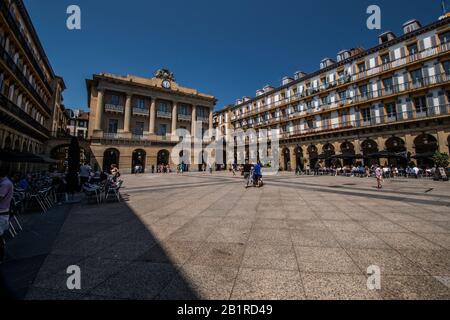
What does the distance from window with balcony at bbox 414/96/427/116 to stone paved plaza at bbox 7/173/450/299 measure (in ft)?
74.0

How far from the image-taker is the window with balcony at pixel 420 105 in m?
21.6

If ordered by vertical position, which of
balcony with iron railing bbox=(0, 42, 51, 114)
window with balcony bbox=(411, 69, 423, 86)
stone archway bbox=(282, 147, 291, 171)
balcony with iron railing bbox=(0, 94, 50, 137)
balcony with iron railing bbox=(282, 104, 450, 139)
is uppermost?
window with balcony bbox=(411, 69, 423, 86)

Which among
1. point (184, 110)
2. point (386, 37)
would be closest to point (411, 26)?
point (386, 37)

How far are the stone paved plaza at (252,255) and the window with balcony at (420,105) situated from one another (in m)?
22.5

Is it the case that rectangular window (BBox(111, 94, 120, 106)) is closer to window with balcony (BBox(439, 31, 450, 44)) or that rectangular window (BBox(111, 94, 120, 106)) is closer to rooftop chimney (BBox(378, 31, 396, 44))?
rooftop chimney (BBox(378, 31, 396, 44))

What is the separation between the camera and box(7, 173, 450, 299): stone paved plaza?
2371 millimetres

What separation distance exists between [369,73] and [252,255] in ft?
104

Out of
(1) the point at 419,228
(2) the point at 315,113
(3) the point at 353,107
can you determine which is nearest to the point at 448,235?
(1) the point at 419,228

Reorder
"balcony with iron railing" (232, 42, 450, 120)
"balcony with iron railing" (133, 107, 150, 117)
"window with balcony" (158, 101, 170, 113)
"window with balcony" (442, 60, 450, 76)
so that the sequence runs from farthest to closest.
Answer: "window with balcony" (158, 101, 170, 113) < "balcony with iron railing" (133, 107, 150, 117) < "balcony with iron railing" (232, 42, 450, 120) < "window with balcony" (442, 60, 450, 76)

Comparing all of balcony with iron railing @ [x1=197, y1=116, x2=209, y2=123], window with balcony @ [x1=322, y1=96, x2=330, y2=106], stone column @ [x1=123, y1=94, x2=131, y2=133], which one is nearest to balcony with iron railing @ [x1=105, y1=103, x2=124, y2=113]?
stone column @ [x1=123, y1=94, x2=131, y2=133]

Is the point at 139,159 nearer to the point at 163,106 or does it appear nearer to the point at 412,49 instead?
the point at 163,106

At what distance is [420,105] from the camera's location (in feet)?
72.0

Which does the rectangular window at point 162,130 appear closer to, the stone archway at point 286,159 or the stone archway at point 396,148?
the stone archway at point 286,159
